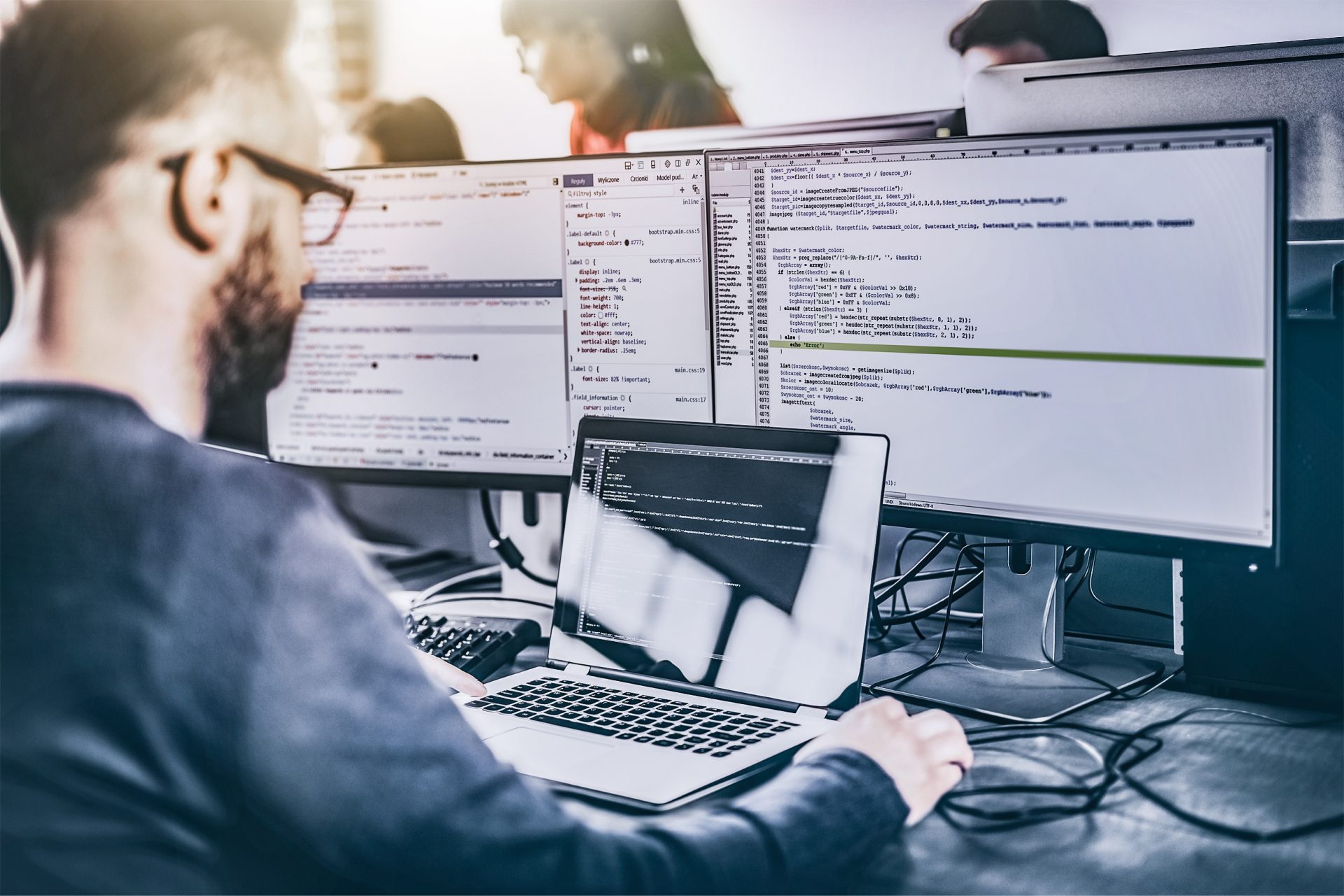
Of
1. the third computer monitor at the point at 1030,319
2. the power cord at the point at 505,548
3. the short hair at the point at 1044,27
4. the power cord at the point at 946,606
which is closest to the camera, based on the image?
the third computer monitor at the point at 1030,319

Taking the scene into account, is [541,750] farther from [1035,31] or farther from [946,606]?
[1035,31]

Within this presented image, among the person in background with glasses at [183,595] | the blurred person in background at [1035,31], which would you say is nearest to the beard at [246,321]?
the person in background with glasses at [183,595]

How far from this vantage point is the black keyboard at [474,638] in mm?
1066

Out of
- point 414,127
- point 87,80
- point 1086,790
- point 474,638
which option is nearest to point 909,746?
point 1086,790

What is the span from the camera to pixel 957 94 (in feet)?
7.82

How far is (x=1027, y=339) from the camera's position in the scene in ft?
3.15

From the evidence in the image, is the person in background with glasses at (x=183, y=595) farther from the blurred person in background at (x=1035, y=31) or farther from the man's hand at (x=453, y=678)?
the blurred person in background at (x=1035, y=31)

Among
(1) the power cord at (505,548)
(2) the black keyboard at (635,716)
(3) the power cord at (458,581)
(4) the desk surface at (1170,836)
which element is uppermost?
(1) the power cord at (505,548)

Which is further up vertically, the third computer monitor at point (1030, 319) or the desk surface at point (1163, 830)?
the third computer monitor at point (1030, 319)

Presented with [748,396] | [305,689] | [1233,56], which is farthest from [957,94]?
[305,689]

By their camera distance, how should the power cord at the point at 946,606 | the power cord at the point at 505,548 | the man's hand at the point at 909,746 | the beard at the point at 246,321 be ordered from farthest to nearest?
the power cord at the point at 505,548 → the power cord at the point at 946,606 → the man's hand at the point at 909,746 → the beard at the point at 246,321

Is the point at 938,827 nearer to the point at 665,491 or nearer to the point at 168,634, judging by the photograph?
the point at 665,491

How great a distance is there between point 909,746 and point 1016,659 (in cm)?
34

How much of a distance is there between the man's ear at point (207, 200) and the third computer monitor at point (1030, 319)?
558 mm
